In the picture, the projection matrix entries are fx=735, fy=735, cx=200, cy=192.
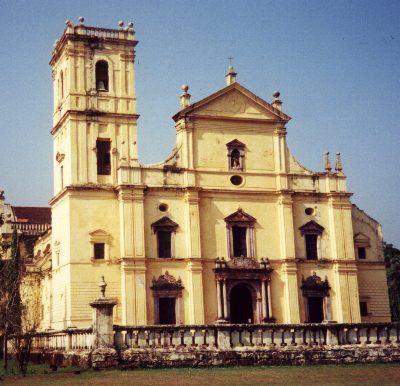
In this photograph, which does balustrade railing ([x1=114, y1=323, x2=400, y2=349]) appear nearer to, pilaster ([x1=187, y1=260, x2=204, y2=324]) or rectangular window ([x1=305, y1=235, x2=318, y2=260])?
pilaster ([x1=187, y1=260, x2=204, y2=324])

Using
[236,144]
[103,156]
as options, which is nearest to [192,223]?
[236,144]

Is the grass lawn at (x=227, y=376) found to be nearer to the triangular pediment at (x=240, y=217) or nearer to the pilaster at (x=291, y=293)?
the pilaster at (x=291, y=293)

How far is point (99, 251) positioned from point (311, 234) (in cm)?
1248

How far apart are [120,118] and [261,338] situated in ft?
69.0

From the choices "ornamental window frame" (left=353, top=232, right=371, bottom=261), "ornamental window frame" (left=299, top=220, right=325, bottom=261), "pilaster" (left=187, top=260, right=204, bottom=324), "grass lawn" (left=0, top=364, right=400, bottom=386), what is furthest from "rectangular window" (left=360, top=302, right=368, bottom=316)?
"grass lawn" (left=0, top=364, right=400, bottom=386)

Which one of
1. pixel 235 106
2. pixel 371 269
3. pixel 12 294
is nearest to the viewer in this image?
pixel 12 294

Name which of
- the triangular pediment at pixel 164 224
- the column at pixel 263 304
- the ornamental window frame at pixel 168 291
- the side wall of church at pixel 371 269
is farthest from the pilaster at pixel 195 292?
the side wall of church at pixel 371 269

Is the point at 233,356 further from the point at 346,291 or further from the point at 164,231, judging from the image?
the point at 346,291

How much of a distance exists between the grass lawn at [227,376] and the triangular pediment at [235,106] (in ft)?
71.3

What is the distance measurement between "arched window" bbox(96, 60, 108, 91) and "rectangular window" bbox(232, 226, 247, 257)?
11.2m

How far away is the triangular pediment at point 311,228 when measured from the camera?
4291cm

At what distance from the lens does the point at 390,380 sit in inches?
736

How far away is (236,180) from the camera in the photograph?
42.5m

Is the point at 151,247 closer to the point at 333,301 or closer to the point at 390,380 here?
the point at 333,301
